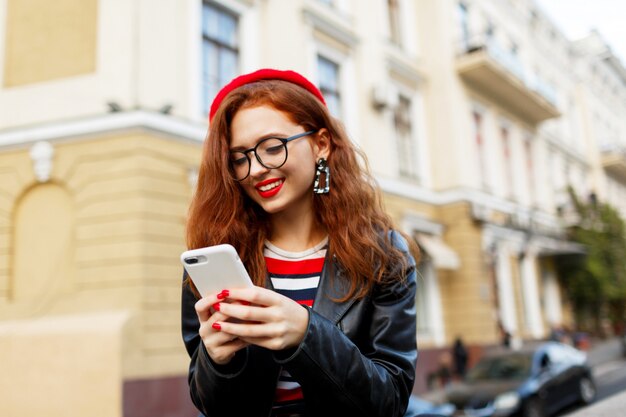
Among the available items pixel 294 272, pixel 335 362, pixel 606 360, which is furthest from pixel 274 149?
pixel 606 360

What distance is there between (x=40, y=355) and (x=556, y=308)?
17772mm

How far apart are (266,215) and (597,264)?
70.6 feet

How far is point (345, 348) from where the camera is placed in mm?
1413

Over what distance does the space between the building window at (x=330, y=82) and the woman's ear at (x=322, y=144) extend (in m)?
11.7

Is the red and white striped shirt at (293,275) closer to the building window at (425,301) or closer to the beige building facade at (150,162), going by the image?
the beige building facade at (150,162)

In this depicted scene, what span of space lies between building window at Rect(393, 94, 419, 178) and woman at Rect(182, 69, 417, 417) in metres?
14.1

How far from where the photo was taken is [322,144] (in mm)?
1924

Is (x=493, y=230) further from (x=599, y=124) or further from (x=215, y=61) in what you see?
(x=599, y=124)

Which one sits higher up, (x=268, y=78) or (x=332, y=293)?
(x=268, y=78)

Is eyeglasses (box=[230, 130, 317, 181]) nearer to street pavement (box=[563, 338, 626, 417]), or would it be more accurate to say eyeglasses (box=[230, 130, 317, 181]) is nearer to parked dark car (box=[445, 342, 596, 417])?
parked dark car (box=[445, 342, 596, 417])

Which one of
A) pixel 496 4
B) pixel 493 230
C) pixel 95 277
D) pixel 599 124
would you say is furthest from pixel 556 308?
pixel 95 277

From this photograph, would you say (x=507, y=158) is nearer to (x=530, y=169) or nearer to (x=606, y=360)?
(x=530, y=169)

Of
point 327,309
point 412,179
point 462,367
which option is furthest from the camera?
point 412,179

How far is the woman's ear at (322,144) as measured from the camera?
1.90 metres
